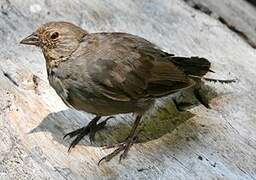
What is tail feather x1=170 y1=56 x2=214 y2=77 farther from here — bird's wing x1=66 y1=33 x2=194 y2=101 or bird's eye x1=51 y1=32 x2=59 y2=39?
bird's eye x1=51 y1=32 x2=59 y2=39

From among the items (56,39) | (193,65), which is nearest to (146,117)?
(193,65)

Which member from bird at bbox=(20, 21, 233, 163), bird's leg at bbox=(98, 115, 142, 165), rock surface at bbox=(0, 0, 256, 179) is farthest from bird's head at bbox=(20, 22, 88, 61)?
bird's leg at bbox=(98, 115, 142, 165)

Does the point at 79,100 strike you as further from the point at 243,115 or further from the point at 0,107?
the point at 243,115

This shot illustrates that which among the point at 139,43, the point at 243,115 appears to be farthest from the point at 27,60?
the point at 243,115

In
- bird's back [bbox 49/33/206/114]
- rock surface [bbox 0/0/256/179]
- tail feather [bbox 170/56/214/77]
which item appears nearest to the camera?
rock surface [bbox 0/0/256/179]

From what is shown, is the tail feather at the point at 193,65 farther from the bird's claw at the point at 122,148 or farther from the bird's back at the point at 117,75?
the bird's claw at the point at 122,148

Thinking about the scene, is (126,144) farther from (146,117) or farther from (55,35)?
(55,35)

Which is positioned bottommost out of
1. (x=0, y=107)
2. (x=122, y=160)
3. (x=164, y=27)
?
(x=0, y=107)
